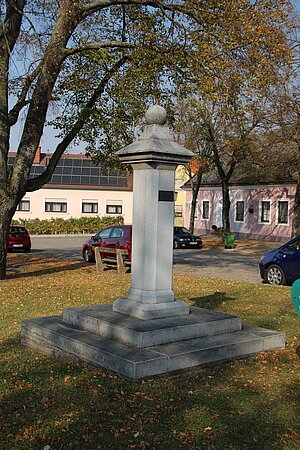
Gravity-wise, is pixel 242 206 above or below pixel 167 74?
below

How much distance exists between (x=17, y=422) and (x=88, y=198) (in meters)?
50.7

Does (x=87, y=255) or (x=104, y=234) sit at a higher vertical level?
(x=104, y=234)

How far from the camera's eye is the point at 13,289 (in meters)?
13.7

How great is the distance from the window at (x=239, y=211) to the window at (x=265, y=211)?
229 centimetres

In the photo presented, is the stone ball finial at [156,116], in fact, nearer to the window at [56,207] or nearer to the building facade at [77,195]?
the building facade at [77,195]

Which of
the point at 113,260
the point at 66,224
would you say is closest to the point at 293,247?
the point at 113,260

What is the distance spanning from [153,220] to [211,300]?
14.3 ft

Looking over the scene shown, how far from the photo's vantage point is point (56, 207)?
54.6 m

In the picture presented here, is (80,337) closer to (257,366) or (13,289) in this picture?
(257,366)

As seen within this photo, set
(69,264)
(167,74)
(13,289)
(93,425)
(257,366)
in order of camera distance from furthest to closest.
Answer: (69,264), (167,74), (13,289), (257,366), (93,425)

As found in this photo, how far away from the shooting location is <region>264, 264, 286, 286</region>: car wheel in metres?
15.9

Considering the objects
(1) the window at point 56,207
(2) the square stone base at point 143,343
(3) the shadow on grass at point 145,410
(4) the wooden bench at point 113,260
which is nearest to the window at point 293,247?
(4) the wooden bench at point 113,260

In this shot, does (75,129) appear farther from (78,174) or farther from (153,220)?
(78,174)

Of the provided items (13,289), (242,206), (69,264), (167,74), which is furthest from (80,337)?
(242,206)
